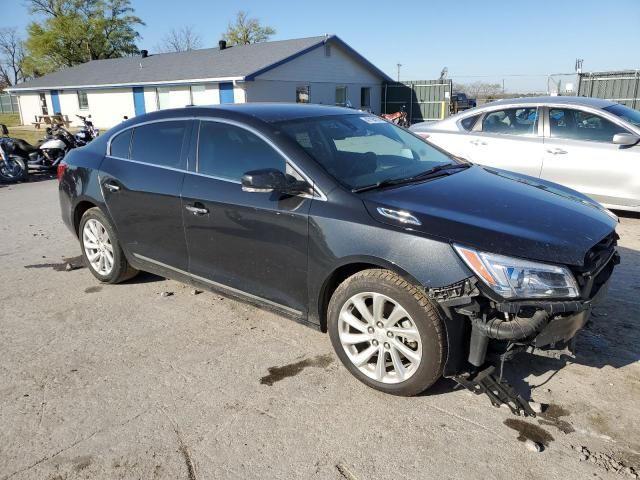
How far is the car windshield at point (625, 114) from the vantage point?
6622mm

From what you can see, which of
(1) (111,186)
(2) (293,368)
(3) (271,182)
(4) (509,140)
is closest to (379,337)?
(2) (293,368)

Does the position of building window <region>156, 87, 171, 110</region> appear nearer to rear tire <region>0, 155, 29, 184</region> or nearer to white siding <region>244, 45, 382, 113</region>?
white siding <region>244, 45, 382, 113</region>

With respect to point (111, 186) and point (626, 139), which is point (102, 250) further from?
point (626, 139)

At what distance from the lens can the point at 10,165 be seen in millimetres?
12391

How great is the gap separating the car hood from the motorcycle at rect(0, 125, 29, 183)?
39.4 ft

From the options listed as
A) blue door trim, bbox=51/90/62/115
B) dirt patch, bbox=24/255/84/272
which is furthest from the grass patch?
dirt patch, bbox=24/255/84/272

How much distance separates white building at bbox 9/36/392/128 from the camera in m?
26.7

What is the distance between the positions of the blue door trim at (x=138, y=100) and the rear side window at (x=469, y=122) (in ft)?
88.5

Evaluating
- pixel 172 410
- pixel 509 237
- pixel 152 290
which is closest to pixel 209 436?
pixel 172 410

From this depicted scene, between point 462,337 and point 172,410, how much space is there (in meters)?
1.73

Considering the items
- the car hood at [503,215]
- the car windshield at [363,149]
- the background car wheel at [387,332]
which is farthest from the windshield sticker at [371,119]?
the background car wheel at [387,332]

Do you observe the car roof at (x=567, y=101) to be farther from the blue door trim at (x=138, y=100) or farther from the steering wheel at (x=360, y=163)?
the blue door trim at (x=138, y=100)

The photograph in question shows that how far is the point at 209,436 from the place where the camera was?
281 cm

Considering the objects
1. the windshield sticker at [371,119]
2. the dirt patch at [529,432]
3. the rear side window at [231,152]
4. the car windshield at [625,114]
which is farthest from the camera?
the car windshield at [625,114]
